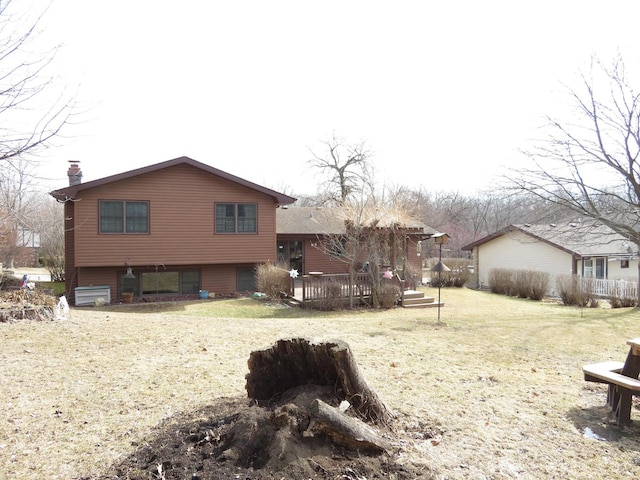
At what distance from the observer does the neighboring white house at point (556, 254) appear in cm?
2595

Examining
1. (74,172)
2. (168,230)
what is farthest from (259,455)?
(74,172)

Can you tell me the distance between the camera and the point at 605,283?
20.6 m

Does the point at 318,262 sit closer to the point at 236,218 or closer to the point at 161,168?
the point at 236,218

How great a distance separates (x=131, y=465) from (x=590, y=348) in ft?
27.1

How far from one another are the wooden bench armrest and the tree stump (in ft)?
7.99

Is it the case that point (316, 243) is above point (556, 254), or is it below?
above

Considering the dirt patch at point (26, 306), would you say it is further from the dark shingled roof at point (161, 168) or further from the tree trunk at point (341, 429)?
the tree trunk at point (341, 429)

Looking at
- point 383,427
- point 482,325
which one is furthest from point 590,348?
point 383,427

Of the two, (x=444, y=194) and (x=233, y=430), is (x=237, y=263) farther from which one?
(x=444, y=194)

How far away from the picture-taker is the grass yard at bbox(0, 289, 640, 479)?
3615 millimetres

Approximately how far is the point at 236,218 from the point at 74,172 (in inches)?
269

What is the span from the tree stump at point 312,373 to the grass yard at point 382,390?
38 cm

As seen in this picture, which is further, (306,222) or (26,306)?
(306,222)

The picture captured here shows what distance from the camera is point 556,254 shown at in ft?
90.7
